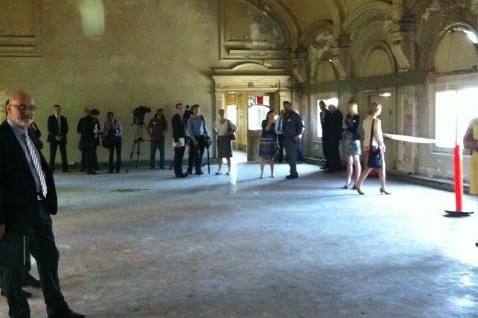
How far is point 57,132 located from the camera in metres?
16.6

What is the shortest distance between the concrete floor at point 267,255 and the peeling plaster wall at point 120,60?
6.79 metres

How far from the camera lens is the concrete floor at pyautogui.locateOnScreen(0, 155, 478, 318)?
16.4 feet

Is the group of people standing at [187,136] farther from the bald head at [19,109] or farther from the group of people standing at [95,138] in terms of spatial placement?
the bald head at [19,109]

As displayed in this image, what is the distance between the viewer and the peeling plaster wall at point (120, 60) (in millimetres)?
17859

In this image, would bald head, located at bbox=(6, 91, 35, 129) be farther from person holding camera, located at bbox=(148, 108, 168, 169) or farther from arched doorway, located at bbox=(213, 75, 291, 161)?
arched doorway, located at bbox=(213, 75, 291, 161)

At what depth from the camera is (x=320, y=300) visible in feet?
16.6

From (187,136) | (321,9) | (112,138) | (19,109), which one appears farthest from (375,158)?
(112,138)

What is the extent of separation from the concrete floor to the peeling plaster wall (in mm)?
6787

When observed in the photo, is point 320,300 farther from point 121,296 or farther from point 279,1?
point 279,1

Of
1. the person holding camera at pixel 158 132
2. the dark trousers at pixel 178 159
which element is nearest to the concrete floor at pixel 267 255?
the dark trousers at pixel 178 159

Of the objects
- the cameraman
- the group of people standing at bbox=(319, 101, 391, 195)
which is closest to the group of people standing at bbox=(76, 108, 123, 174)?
the cameraman

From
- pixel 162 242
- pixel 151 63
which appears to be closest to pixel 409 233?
pixel 162 242

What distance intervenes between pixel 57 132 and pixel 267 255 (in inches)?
444

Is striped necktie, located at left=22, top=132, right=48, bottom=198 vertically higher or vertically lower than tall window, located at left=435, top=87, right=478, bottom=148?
lower
